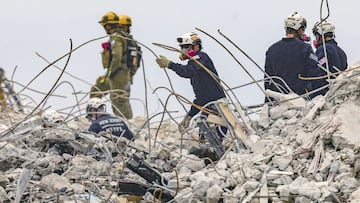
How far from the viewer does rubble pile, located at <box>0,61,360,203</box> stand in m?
11.2

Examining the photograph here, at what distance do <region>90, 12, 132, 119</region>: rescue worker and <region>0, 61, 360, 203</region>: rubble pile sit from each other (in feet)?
16.4

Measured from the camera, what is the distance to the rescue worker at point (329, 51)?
1490 centimetres

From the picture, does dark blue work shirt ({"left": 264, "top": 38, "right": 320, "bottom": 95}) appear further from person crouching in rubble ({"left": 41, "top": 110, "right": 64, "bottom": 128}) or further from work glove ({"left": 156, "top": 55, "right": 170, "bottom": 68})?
person crouching in rubble ({"left": 41, "top": 110, "right": 64, "bottom": 128})

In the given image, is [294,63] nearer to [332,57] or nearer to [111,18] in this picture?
[332,57]

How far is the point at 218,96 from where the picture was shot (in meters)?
16.4

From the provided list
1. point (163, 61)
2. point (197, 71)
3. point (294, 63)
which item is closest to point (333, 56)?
point (294, 63)

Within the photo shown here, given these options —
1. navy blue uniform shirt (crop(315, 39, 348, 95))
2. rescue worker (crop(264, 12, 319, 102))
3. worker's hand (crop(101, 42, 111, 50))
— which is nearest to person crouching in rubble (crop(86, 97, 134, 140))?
rescue worker (crop(264, 12, 319, 102))

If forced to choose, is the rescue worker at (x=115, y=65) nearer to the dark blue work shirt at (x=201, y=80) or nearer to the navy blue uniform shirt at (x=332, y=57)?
the dark blue work shirt at (x=201, y=80)

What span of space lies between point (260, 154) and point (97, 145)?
3.11 m

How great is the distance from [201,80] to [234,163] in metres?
4.39

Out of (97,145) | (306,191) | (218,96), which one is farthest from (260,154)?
(218,96)

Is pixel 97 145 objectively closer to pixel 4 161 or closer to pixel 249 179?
pixel 4 161

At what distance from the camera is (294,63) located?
1485 cm

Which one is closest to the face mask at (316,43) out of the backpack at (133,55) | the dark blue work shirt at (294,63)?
the dark blue work shirt at (294,63)
